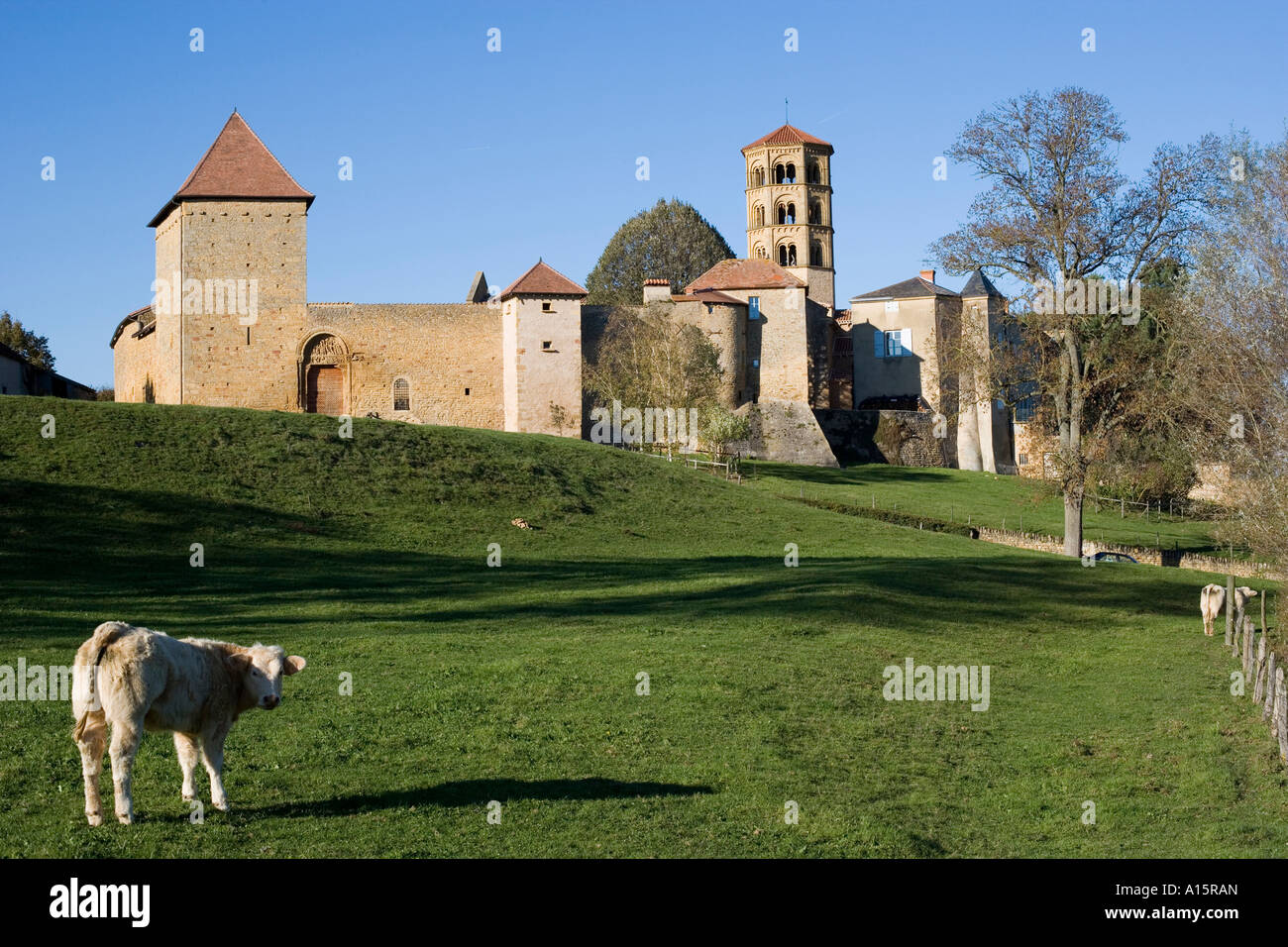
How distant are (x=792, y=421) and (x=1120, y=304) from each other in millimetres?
29867

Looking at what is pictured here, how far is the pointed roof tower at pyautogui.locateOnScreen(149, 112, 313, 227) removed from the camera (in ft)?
171

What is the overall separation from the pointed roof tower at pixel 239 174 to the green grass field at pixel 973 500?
2228 centimetres

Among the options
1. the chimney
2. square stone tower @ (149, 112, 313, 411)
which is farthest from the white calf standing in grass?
the chimney

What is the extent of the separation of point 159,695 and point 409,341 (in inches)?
1872

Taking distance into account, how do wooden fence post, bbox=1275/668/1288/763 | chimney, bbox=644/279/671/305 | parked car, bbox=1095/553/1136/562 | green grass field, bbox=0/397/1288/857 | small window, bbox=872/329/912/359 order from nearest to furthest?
1. green grass field, bbox=0/397/1288/857
2. wooden fence post, bbox=1275/668/1288/763
3. parked car, bbox=1095/553/1136/562
4. chimney, bbox=644/279/671/305
5. small window, bbox=872/329/912/359

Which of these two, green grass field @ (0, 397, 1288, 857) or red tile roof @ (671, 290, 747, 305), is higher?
red tile roof @ (671, 290, 747, 305)

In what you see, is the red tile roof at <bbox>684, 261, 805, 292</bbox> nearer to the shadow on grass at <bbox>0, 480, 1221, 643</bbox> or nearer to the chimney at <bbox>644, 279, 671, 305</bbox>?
the chimney at <bbox>644, 279, 671, 305</bbox>

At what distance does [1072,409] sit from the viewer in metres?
34.8

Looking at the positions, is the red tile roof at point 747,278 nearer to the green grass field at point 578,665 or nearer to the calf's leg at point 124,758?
the green grass field at point 578,665

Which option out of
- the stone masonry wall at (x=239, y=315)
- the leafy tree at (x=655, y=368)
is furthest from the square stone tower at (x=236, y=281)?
the leafy tree at (x=655, y=368)

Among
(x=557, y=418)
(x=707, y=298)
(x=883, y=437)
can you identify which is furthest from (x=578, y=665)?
(x=883, y=437)

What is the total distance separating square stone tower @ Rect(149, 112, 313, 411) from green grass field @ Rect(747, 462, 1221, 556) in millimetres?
19993
